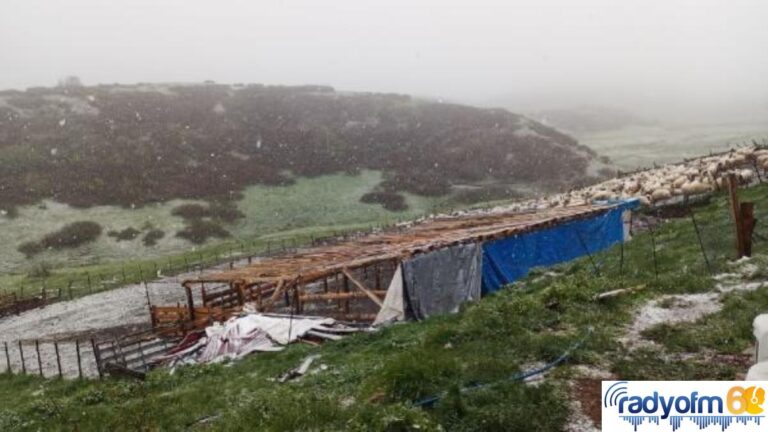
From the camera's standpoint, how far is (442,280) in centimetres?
2148

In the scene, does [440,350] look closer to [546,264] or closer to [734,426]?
[734,426]

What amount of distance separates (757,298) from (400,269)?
10491mm

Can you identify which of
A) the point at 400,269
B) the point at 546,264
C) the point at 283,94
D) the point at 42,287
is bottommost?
the point at 42,287

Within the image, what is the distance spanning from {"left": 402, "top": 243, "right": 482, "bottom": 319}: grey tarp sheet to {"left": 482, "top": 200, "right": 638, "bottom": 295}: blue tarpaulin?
1.36 metres

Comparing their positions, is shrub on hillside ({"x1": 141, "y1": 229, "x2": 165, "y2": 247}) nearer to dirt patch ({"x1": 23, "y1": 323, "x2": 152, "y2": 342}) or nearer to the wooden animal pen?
dirt patch ({"x1": 23, "y1": 323, "x2": 152, "y2": 342})

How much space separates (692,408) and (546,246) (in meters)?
21.3

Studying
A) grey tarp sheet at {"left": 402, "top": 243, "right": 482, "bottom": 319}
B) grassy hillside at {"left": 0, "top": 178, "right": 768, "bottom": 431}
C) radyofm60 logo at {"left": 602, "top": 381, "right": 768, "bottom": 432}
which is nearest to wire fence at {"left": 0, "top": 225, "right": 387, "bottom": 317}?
grey tarp sheet at {"left": 402, "top": 243, "right": 482, "bottom": 319}

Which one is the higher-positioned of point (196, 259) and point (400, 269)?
point (400, 269)

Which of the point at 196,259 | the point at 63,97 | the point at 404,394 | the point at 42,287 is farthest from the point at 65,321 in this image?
the point at 63,97

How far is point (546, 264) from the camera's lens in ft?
93.5

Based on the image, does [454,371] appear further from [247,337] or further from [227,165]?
[227,165]

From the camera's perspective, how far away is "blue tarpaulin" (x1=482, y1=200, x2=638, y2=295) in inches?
973

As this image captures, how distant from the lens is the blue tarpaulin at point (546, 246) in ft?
81.1

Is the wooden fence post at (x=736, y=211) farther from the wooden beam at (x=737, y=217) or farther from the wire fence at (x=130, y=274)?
the wire fence at (x=130, y=274)
